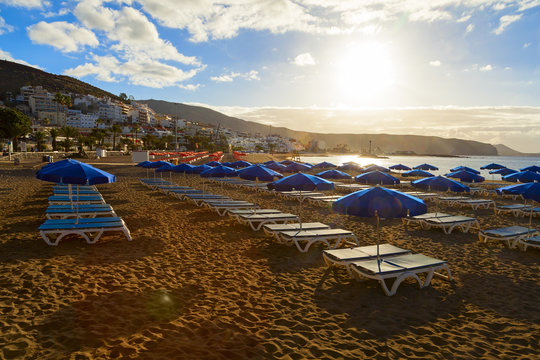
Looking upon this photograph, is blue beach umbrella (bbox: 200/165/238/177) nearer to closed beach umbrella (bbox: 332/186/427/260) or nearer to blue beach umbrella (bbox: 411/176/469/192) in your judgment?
blue beach umbrella (bbox: 411/176/469/192)

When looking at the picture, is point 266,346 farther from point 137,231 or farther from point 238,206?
point 238,206

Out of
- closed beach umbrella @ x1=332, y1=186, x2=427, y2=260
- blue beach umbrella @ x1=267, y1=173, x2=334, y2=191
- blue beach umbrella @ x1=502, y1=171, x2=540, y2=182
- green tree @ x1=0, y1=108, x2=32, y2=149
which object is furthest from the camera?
green tree @ x1=0, y1=108, x2=32, y2=149

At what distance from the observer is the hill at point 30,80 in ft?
460

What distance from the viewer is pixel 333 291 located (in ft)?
18.4

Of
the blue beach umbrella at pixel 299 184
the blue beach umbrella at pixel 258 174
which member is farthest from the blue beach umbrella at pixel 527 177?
the blue beach umbrella at pixel 258 174

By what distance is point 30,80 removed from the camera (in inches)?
5787

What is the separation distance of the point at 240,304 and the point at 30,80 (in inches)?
7285

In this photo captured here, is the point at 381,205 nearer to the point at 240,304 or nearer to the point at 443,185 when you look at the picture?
the point at 240,304

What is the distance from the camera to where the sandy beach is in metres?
3.91

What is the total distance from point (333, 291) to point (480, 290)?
266cm

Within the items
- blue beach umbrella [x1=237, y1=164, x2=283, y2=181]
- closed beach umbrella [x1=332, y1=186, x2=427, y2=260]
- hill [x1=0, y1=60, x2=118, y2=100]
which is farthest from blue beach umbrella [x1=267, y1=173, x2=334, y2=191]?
hill [x1=0, y1=60, x2=118, y2=100]

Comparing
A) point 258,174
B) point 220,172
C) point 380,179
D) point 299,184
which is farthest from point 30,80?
point 380,179

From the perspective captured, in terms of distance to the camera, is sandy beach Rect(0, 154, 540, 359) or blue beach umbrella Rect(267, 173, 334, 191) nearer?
sandy beach Rect(0, 154, 540, 359)

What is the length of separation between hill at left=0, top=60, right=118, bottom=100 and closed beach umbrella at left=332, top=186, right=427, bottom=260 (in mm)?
167668
